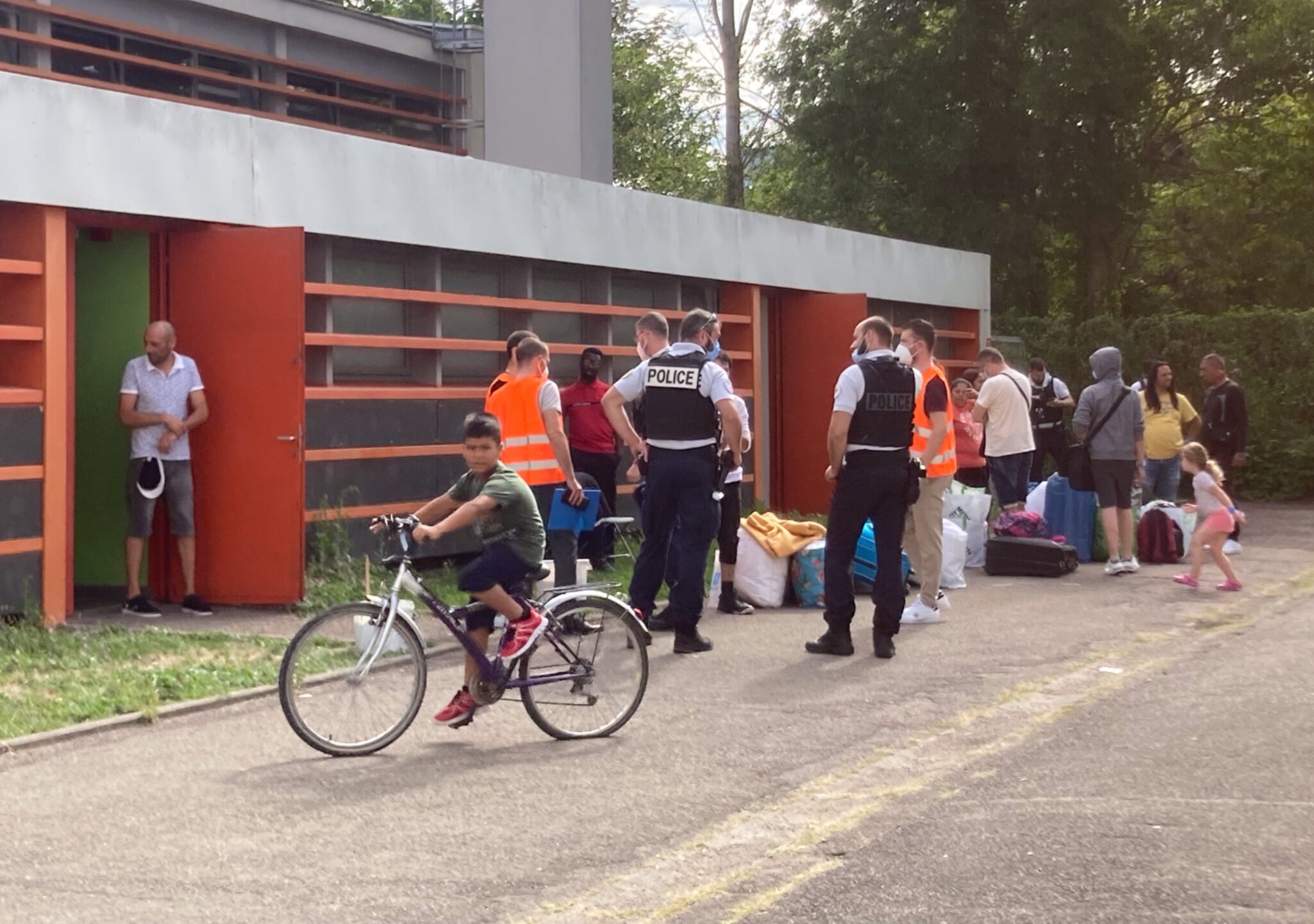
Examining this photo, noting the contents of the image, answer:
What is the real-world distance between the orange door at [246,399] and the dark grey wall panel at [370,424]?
85 centimetres

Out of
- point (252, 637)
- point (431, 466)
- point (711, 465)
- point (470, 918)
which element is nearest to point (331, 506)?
point (431, 466)

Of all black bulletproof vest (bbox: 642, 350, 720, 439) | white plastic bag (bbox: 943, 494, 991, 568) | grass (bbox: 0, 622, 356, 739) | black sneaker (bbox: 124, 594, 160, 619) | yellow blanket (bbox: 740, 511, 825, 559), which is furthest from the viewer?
white plastic bag (bbox: 943, 494, 991, 568)

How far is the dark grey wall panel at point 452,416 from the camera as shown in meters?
14.8

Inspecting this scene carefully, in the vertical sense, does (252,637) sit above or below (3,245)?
below

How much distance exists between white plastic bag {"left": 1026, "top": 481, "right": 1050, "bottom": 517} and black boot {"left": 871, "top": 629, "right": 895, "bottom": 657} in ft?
20.5

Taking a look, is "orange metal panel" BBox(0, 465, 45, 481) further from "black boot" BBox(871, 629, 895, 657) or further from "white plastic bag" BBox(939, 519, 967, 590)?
"white plastic bag" BBox(939, 519, 967, 590)

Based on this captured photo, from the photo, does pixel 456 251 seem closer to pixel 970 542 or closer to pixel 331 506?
pixel 331 506

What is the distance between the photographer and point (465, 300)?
14898 mm

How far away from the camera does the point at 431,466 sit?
14625 mm

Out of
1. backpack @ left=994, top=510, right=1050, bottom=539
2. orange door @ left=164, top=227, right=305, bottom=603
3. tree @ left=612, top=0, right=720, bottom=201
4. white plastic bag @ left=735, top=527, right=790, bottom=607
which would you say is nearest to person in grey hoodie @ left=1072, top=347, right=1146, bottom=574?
backpack @ left=994, top=510, right=1050, bottom=539

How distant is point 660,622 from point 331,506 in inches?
127

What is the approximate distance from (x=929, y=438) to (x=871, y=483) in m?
1.56

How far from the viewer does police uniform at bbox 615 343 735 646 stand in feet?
34.2

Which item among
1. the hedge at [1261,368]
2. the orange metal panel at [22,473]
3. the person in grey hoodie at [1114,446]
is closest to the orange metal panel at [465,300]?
the orange metal panel at [22,473]
